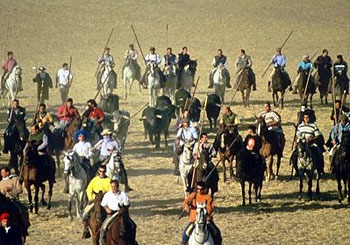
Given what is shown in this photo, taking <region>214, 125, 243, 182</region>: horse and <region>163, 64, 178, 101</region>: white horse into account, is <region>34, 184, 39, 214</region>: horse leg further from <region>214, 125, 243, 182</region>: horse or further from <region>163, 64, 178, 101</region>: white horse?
<region>163, 64, 178, 101</region>: white horse

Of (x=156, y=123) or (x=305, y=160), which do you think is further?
(x=156, y=123)

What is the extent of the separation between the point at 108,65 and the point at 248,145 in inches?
572

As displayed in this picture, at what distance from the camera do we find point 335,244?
977 inches

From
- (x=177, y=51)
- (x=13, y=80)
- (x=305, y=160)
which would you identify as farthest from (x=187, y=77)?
(x=177, y=51)

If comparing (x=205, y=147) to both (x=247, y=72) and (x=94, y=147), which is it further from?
(x=247, y=72)

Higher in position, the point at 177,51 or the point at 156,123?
the point at 177,51

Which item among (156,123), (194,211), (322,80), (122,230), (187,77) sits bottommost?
(122,230)

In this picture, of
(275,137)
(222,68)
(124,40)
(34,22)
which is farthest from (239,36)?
(275,137)

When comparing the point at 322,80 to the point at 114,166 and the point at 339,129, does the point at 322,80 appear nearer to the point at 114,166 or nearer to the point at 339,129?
the point at 339,129

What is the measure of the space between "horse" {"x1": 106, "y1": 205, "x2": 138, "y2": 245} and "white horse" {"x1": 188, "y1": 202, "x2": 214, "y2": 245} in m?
1.27

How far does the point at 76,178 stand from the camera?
1040 inches

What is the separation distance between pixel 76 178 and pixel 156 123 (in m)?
9.40

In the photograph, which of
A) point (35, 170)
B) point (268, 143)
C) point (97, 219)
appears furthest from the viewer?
point (268, 143)

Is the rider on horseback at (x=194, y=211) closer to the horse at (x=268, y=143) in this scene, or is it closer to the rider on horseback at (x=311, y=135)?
the rider on horseback at (x=311, y=135)
